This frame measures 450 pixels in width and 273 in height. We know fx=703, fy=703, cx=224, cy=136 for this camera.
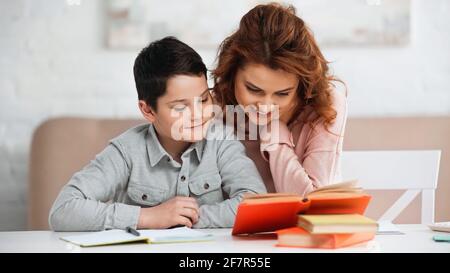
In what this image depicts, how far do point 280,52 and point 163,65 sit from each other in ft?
0.85

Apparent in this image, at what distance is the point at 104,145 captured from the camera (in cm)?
210

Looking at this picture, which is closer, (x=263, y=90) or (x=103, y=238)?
(x=103, y=238)

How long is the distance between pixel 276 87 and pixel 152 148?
0.30 m

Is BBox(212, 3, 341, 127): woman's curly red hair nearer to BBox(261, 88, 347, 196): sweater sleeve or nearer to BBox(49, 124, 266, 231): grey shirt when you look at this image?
BBox(261, 88, 347, 196): sweater sleeve

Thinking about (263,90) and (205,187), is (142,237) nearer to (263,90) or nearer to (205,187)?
(205,187)

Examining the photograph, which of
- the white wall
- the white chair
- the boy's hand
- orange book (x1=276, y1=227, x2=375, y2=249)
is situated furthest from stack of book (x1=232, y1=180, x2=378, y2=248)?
the white wall

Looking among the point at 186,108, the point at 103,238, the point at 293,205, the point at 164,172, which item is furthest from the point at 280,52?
the point at 103,238

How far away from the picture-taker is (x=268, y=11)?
62.3 inches

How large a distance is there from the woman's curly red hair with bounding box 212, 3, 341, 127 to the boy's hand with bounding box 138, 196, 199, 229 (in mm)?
386

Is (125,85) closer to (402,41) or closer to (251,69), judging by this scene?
(251,69)

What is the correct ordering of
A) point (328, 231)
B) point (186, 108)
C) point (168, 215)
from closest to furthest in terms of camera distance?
1. point (328, 231)
2. point (168, 215)
3. point (186, 108)

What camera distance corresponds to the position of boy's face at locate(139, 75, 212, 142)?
1464 mm
